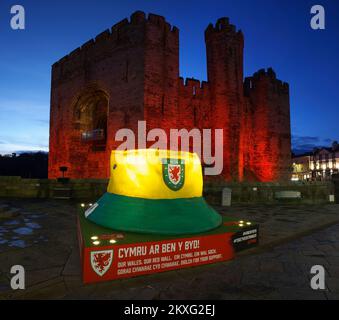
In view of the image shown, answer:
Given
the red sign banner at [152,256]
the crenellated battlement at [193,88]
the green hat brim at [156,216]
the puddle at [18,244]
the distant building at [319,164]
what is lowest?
the puddle at [18,244]

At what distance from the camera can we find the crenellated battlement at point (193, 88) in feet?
61.6

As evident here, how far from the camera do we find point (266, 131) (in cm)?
2319

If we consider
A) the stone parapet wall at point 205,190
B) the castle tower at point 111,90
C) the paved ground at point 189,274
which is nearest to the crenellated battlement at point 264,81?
the castle tower at point 111,90

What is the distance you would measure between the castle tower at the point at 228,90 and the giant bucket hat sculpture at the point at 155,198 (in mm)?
14651

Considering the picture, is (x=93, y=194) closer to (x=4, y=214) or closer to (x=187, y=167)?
(x=4, y=214)

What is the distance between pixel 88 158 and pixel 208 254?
18191 mm

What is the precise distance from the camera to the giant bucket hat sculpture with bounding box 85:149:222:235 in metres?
3.87

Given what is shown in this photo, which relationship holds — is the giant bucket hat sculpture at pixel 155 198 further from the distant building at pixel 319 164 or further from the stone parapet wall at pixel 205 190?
the distant building at pixel 319 164

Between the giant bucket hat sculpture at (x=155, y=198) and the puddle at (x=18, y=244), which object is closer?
the giant bucket hat sculpture at (x=155, y=198)

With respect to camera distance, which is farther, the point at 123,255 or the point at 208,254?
the point at 208,254

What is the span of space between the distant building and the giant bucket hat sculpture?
189ft

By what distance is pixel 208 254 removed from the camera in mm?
3738
